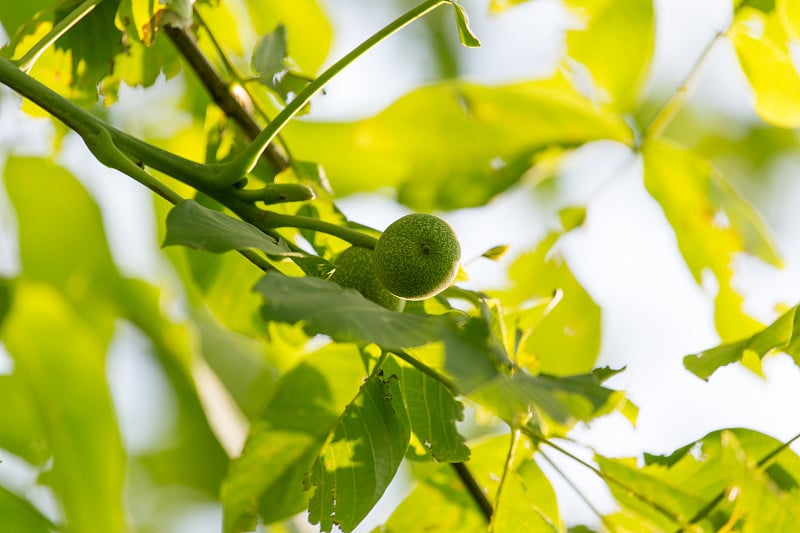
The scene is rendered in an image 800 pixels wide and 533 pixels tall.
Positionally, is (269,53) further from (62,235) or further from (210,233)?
(62,235)

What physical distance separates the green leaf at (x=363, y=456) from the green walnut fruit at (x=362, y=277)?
0.56ft

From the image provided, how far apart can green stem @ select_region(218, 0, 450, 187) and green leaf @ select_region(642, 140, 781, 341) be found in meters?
0.94

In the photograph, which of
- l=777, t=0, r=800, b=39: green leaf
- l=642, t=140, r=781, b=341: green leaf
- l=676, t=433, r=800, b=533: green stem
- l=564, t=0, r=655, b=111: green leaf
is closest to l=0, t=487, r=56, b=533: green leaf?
l=676, t=433, r=800, b=533: green stem

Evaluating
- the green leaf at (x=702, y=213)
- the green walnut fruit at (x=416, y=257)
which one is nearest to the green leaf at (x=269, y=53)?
the green walnut fruit at (x=416, y=257)

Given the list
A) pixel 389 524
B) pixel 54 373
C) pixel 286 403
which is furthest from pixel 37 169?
pixel 389 524

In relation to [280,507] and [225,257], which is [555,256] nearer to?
[225,257]

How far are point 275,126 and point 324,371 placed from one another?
57 centimetres

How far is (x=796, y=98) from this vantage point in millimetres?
1803

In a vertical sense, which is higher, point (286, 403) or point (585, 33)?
point (585, 33)

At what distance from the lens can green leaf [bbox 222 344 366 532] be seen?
159cm

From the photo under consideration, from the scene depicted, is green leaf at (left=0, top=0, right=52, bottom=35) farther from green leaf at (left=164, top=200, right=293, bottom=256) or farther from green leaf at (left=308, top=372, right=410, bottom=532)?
green leaf at (left=308, top=372, right=410, bottom=532)

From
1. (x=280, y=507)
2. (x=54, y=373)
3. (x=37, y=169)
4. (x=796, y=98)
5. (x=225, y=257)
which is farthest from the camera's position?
(x=37, y=169)

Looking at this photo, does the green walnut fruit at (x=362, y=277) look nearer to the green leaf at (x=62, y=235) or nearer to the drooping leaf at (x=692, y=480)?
the drooping leaf at (x=692, y=480)

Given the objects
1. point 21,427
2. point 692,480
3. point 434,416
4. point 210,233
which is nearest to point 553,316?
point 692,480
